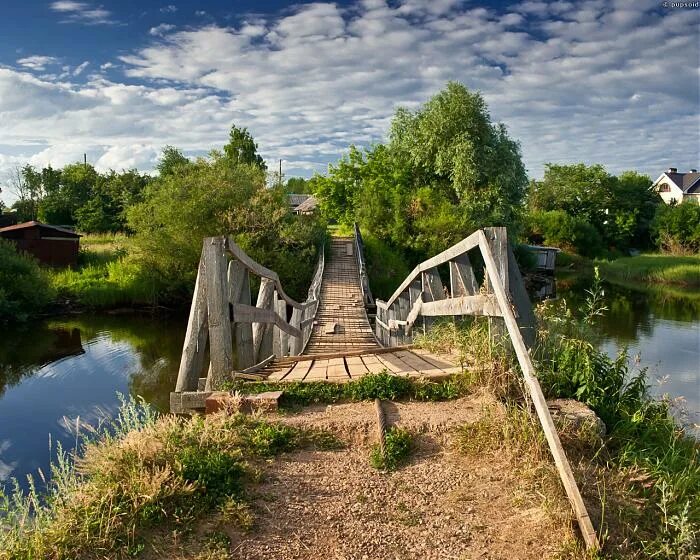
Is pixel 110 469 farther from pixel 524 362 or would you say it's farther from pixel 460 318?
pixel 460 318

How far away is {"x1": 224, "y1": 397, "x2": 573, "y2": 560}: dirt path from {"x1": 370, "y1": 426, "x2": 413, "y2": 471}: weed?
0.06 meters

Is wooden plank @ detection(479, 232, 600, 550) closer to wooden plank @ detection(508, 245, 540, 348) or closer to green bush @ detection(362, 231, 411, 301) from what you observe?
wooden plank @ detection(508, 245, 540, 348)

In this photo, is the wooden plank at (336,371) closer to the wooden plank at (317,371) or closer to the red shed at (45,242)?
the wooden plank at (317,371)

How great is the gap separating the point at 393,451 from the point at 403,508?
19.5 inches

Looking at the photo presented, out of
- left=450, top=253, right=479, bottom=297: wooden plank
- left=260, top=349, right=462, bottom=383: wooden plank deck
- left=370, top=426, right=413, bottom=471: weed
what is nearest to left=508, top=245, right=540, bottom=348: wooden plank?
left=260, top=349, right=462, bottom=383: wooden plank deck

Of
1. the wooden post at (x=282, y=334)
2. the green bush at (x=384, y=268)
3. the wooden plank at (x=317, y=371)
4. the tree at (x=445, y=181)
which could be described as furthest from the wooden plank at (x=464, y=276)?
the tree at (x=445, y=181)

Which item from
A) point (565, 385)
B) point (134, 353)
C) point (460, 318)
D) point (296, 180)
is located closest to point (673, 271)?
point (134, 353)

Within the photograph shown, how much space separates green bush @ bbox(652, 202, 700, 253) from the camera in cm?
4700

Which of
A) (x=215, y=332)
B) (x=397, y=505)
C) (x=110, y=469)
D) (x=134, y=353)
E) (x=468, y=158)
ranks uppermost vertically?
(x=468, y=158)

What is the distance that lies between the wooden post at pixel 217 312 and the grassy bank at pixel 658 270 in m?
37.4

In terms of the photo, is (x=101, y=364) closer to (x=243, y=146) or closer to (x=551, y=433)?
(x=551, y=433)

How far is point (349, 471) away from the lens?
351 centimetres

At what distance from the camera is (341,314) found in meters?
14.7

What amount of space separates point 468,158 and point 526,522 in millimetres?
29888
